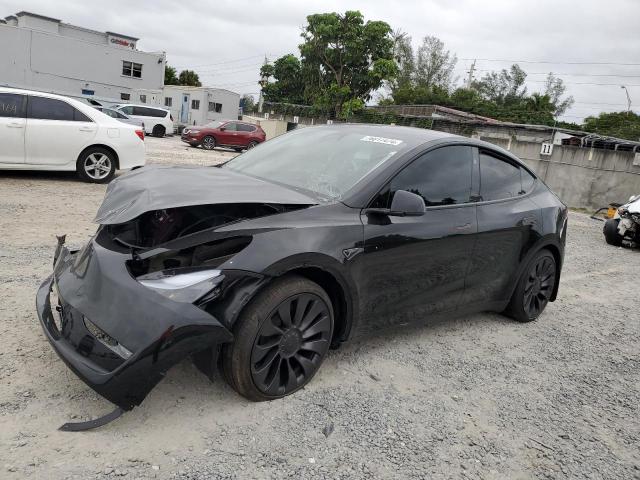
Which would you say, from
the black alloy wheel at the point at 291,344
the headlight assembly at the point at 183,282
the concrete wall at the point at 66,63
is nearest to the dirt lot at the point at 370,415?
the black alloy wheel at the point at 291,344

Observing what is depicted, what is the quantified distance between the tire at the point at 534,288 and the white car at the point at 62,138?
7279mm

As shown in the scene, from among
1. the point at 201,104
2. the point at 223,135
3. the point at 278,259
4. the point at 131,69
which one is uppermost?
the point at 131,69

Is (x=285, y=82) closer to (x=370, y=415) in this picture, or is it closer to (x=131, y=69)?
(x=131, y=69)

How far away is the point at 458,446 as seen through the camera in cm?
285

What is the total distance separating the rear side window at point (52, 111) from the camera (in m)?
8.52

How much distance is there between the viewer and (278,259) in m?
2.77

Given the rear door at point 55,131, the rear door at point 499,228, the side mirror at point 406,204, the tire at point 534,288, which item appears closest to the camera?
the side mirror at point 406,204

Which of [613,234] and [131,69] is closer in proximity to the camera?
[613,234]

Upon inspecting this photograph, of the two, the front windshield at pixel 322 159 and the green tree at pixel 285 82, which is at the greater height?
the green tree at pixel 285 82

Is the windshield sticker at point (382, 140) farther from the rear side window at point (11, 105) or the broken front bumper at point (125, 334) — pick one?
the rear side window at point (11, 105)

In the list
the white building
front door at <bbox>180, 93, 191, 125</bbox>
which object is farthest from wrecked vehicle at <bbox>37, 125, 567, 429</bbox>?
front door at <bbox>180, 93, 191, 125</bbox>

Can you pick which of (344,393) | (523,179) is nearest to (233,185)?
(344,393)

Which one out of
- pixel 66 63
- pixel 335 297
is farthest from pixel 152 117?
pixel 335 297

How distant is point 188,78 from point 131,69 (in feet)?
76.9
